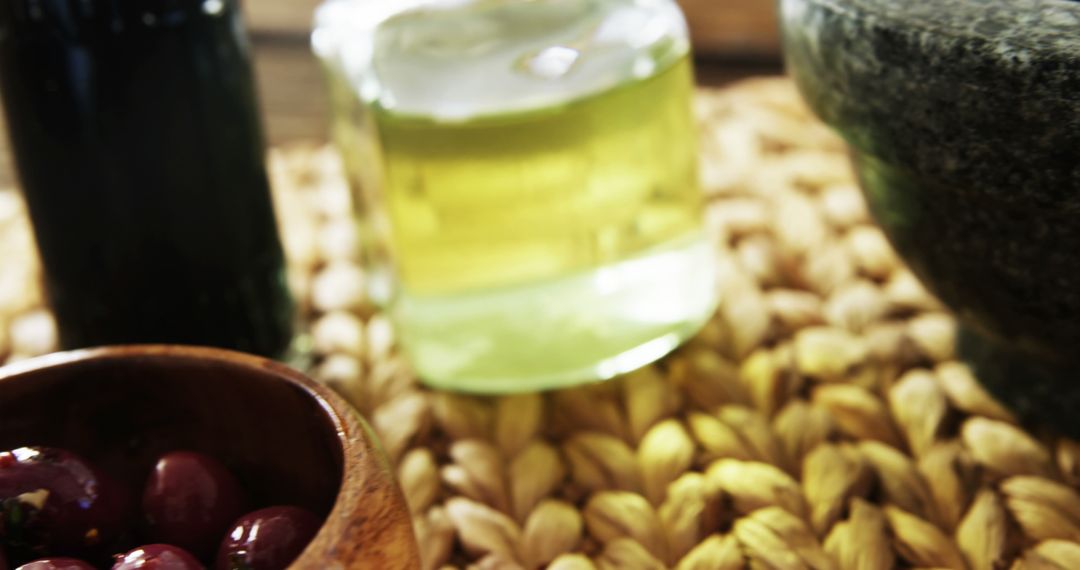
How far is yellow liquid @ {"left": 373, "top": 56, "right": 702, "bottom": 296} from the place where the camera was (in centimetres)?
56

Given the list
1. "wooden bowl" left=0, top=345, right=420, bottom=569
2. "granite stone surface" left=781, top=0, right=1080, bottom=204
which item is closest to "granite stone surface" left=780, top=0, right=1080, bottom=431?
"granite stone surface" left=781, top=0, right=1080, bottom=204

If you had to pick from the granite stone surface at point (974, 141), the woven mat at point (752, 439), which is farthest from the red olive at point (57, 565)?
the granite stone surface at point (974, 141)

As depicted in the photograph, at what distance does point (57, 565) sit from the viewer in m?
0.38

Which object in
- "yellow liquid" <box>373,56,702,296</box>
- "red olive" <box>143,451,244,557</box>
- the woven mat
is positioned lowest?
the woven mat

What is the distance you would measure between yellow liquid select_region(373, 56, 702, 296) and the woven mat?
0.20ft

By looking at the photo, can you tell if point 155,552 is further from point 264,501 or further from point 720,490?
point 720,490

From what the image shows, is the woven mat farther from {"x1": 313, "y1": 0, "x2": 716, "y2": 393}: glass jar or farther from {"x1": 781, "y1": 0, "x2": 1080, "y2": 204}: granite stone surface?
{"x1": 781, "y1": 0, "x2": 1080, "y2": 204}: granite stone surface

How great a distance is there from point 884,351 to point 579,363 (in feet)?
0.46

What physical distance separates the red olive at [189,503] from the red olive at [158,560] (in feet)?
0.11

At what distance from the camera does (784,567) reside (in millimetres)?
455

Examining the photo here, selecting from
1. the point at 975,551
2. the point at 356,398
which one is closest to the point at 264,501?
the point at 356,398

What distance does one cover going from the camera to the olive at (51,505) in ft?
1.31

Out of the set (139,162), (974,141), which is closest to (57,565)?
(139,162)

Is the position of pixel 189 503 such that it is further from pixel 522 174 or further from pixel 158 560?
pixel 522 174
